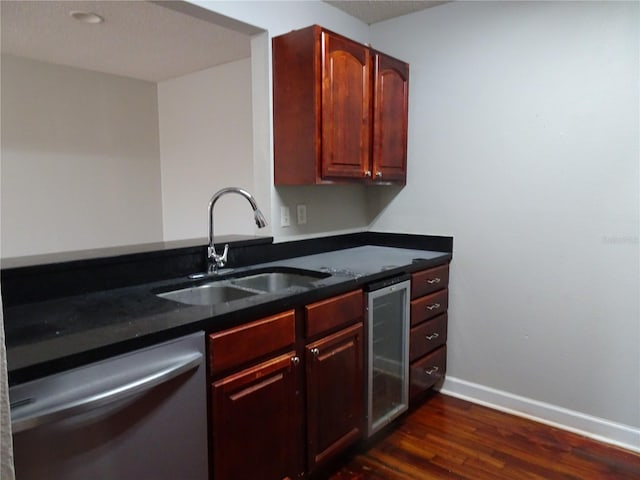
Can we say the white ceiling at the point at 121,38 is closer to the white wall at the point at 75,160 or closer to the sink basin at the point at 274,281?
the white wall at the point at 75,160

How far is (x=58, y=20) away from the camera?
8.84 feet

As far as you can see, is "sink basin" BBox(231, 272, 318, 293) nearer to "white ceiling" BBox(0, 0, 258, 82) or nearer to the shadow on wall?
→ the shadow on wall

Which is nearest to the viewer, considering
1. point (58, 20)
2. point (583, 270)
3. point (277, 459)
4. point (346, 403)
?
point (277, 459)

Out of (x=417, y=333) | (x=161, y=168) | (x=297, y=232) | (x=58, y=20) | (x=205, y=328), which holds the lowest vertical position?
(x=417, y=333)

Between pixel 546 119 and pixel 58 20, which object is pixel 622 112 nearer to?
pixel 546 119

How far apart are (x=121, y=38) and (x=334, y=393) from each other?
283 centimetres

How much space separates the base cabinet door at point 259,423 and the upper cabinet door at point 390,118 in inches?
54.3

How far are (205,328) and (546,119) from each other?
6.79 feet

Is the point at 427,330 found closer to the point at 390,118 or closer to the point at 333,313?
the point at 333,313

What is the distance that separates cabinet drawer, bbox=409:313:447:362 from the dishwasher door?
137 cm

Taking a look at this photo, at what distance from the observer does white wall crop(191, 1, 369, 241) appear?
2195mm

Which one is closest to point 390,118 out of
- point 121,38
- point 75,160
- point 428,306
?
point 428,306

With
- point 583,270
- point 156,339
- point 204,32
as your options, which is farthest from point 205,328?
point 204,32

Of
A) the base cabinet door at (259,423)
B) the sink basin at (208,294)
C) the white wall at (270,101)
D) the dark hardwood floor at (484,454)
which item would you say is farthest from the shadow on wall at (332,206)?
the dark hardwood floor at (484,454)
